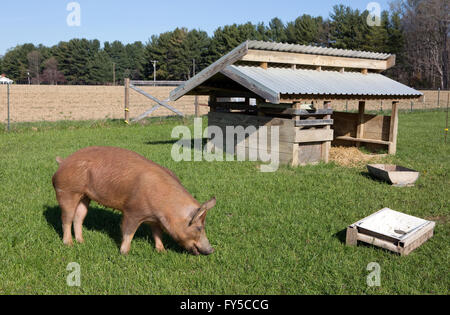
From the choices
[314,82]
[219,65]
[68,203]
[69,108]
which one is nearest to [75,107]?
[69,108]

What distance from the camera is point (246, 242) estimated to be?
5.49 metres

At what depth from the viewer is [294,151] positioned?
1041cm

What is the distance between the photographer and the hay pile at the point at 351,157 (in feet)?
37.2

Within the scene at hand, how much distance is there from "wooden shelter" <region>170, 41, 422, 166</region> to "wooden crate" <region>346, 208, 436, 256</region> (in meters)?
4.30

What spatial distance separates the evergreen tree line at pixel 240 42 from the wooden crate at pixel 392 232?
70.3 metres

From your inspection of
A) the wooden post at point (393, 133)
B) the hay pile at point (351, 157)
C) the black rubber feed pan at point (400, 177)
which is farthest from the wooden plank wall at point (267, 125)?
the wooden post at point (393, 133)

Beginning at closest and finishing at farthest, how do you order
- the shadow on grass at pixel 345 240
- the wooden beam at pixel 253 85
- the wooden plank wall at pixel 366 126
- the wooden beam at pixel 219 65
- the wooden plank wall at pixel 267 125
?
the shadow on grass at pixel 345 240
the wooden beam at pixel 253 85
the wooden plank wall at pixel 267 125
the wooden beam at pixel 219 65
the wooden plank wall at pixel 366 126

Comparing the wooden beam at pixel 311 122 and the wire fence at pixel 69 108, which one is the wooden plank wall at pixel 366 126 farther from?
the wire fence at pixel 69 108

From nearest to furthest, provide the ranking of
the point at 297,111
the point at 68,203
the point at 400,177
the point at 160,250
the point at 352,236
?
the point at 68,203 → the point at 160,250 → the point at 352,236 → the point at 400,177 → the point at 297,111

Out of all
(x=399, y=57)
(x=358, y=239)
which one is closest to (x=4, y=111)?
(x=358, y=239)

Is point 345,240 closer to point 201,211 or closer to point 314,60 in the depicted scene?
point 201,211

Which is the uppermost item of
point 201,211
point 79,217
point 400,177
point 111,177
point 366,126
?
point 366,126

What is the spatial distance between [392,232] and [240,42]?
84593mm
